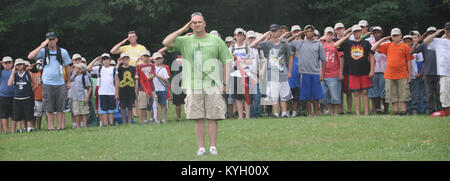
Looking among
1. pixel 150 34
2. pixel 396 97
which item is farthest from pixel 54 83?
pixel 150 34

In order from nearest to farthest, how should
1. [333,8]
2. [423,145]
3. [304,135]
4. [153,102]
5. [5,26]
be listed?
[423,145], [304,135], [153,102], [5,26], [333,8]

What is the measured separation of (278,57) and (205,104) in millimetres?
6071

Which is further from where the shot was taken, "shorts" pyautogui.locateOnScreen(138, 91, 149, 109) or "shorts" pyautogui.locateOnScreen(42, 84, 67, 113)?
"shorts" pyautogui.locateOnScreen(138, 91, 149, 109)

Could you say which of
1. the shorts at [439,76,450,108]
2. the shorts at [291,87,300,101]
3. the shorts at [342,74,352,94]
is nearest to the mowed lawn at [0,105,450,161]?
the shorts at [439,76,450,108]

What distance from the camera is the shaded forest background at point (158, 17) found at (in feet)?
110

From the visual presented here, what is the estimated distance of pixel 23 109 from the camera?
16.7m

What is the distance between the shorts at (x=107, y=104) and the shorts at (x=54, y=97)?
1296 mm

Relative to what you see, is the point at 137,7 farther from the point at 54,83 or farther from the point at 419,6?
the point at 54,83

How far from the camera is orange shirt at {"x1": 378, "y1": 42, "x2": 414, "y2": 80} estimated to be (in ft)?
53.3

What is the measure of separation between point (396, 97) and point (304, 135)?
16.4 ft

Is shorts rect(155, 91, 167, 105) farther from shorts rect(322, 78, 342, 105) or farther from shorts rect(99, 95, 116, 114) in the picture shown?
shorts rect(322, 78, 342, 105)

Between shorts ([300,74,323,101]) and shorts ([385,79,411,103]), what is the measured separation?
1.88 meters

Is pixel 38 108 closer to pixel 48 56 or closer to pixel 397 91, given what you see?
pixel 48 56

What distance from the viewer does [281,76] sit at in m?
16.1
